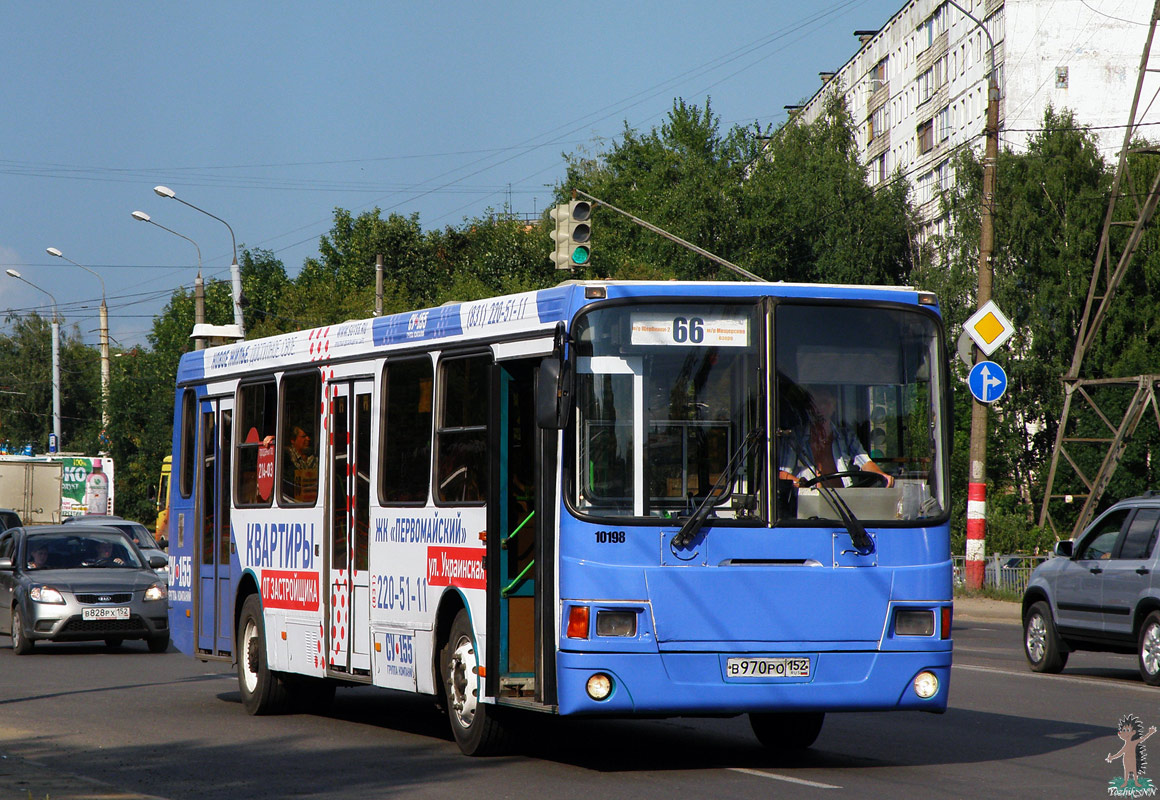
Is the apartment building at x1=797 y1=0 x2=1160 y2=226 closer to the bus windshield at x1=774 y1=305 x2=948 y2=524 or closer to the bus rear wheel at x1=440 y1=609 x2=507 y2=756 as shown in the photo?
the bus windshield at x1=774 y1=305 x2=948 y2=524

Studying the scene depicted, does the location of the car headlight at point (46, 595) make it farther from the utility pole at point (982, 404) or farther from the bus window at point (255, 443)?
the utility pole at point (982, 404)

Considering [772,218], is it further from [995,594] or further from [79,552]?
[79,552]

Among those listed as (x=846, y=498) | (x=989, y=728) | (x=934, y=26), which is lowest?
(x=989, y=728)

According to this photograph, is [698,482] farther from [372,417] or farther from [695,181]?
[695,181]

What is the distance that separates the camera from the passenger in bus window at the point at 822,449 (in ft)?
32.6

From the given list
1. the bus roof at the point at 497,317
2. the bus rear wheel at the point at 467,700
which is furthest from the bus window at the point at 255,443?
the bus rear wheel at the point at 467,700

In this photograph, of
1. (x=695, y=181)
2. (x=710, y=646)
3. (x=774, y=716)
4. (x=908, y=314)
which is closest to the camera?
(x=710, y=646)

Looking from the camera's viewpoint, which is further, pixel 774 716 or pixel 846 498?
pixel 774 716

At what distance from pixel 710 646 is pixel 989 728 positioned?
3.88m

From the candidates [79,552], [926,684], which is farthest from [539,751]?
[79,552]

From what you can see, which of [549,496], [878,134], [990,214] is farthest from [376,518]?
[878,134]

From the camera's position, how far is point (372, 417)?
12.5m

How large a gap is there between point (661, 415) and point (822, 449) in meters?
0.97

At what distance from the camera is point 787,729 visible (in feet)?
37.9
